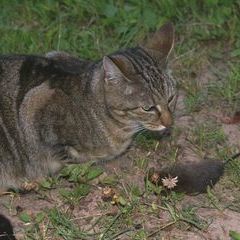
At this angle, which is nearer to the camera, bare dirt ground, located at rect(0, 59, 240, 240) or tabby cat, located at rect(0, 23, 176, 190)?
bare dirt ground, located at rect(0, 59, 240, 240)

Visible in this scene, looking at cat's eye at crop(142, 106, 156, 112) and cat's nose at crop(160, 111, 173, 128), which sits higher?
cat's eye at crop(142, 106, 156, 112)

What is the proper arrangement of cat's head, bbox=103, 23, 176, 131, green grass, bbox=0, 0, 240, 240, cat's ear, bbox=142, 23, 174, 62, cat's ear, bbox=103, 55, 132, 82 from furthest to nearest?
1. green grass, bbox=0, 0, 240, 240
2. cat's ear, bbox=142, 23, 174, 62
3. cat's head, bbox=103, 23, 176, 131
4. cat's ear, bbox=103, 55, 132, 82

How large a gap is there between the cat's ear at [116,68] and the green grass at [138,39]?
53 cm

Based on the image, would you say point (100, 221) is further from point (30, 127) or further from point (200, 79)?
point (200, 79)

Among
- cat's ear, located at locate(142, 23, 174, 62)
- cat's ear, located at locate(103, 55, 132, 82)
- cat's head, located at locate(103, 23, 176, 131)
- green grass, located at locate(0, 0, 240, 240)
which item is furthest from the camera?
green grass, located at locate(0, 0, 240, 240)

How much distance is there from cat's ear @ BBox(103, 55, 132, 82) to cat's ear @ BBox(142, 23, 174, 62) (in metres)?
0.20

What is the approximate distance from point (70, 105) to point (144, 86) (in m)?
0.39

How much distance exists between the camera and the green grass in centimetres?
360

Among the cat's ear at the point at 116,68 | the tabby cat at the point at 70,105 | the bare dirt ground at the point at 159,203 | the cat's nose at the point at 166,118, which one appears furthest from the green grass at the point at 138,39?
the cat's ear at the point at 116,68

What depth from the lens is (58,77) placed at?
3486 millimetres

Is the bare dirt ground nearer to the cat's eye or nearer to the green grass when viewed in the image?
the green grass

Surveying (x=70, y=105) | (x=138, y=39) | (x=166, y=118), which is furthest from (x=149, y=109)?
(x=138, y=39)

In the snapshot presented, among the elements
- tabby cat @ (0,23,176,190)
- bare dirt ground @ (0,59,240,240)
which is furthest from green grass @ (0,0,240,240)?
tabby cat @ (0,23,176,190)

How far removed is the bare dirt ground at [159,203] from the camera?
330 cm
